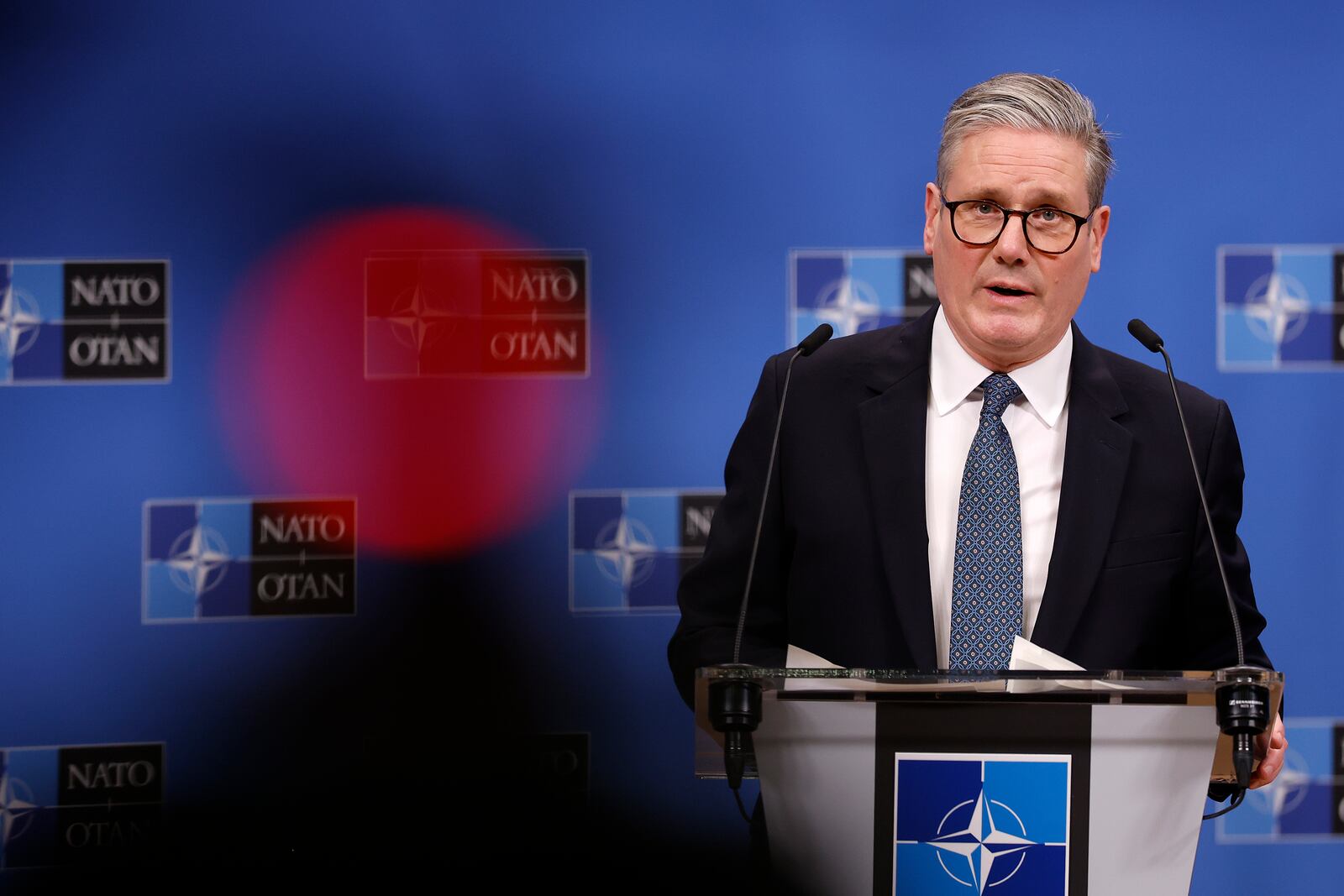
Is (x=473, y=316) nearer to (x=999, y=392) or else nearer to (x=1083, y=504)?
(x=999, y=392)

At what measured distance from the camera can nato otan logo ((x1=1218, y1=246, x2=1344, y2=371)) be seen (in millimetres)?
2783

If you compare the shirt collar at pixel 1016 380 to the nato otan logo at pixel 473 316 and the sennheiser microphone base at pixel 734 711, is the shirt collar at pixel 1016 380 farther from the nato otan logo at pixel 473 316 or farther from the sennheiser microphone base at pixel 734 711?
the nato otan logo at pixel 473 316

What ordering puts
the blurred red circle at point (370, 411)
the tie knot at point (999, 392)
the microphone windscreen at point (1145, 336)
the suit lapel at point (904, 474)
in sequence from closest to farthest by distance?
1. the microphone windscreen at point (1145, 336)
2. the suit lapel at point (904, 474)
3. the tie knot at point (999, 392)
4. the blurred red circle at point (370, 411)

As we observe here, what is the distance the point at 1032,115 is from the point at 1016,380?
0.34 meters

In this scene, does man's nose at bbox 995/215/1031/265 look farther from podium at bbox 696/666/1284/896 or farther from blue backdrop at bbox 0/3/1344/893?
blue backdrop at bbox 0/3/1344/893

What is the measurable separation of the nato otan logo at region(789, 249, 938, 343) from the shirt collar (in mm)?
965

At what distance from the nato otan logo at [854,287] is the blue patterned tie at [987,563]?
42.4 inches

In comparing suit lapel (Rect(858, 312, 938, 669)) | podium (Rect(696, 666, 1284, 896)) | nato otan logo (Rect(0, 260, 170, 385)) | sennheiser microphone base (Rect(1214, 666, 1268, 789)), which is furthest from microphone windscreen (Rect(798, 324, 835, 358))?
nato otan logo (Rect(0, 260, 170, 385))

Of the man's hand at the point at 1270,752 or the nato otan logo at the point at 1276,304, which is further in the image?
the nato otan logo at the point at 1276,304

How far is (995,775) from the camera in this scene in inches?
48.9

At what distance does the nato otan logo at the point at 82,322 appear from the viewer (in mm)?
2744

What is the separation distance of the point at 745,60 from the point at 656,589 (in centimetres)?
112

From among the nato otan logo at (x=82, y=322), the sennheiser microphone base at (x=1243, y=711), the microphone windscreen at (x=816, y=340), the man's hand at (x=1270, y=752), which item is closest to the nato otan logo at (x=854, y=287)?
the microphone windscreen at (x=816, y=340)

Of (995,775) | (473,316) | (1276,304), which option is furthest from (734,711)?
(1276,304)
